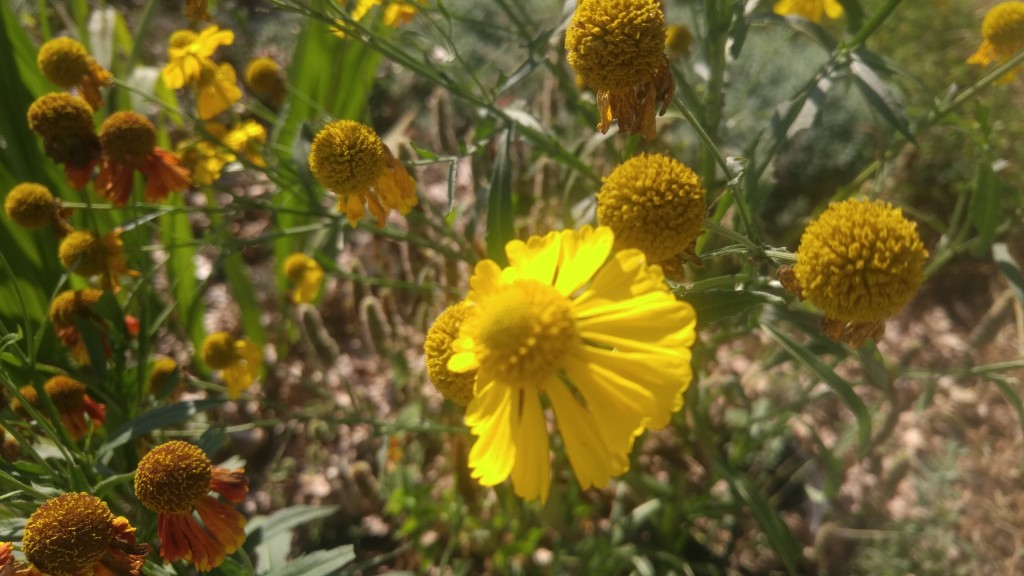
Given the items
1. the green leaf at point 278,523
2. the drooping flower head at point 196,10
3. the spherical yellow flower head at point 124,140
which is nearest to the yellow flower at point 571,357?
the green leaf at point 278,523

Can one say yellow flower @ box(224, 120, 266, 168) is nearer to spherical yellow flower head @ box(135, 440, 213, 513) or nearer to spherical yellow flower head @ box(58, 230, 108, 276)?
spherical yellow flower head @ box(58, 230, 108, 276)

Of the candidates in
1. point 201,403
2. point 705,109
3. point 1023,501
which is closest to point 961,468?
point 1023,501

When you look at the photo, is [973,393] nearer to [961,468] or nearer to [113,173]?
[961,468]

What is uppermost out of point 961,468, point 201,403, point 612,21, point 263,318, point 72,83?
point 612,21

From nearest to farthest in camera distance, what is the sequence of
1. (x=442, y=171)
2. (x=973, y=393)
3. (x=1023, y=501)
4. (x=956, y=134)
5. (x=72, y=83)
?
1. (x=72, y=83)
2. (x=1023, y=501)
3. (x=973, y=393)
4. (x=956, y=134)
5. (x=442, y=171)

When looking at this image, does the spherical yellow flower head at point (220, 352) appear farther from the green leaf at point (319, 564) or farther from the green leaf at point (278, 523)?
the green leaf at point (319, 564)

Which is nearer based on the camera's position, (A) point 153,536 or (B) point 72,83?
(A) point 153,536

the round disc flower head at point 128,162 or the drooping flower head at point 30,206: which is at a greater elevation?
the round disc flower head at point 128,162
